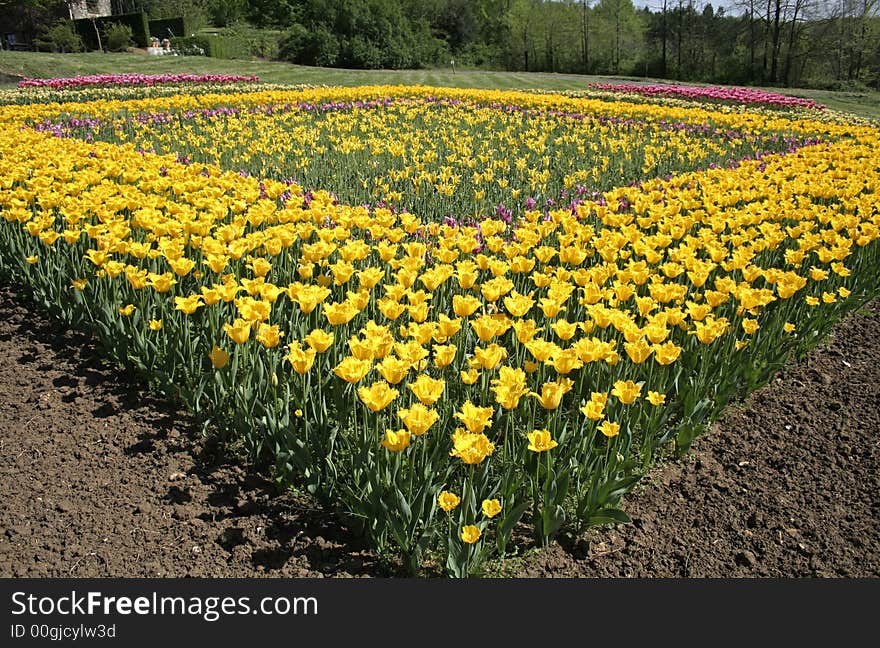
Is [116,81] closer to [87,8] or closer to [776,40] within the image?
[776,40]

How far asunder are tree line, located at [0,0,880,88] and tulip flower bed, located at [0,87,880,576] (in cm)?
3815

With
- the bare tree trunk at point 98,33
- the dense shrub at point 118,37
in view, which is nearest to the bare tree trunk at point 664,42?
the dense shrub at point 118,37

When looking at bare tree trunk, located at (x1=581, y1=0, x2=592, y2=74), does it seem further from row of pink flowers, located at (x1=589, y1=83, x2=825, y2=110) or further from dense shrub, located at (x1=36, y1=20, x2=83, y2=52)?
dense shrub, located at (x1=36, y1=20, x2=83, y2=52)

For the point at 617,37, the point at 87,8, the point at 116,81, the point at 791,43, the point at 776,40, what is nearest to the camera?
the point at 116,81

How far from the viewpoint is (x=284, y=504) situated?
9.48 feet

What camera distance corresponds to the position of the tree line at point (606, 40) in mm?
40281

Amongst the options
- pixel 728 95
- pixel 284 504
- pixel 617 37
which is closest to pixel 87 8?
pixel 617 37

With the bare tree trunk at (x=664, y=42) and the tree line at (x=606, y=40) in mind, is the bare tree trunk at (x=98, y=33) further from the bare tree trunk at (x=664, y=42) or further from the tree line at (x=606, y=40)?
the bare tree trunk at (x=664, y=42)

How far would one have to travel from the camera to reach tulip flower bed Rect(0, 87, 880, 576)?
2.59 meters

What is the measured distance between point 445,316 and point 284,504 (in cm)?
112

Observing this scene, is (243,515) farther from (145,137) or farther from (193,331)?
(145,137)

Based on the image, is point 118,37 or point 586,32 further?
point 586,32

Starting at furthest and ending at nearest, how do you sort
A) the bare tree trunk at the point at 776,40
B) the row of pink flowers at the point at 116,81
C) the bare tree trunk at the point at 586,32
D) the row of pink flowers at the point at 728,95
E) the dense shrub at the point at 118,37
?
the bare tree trunk at the point at 586,32 < the dense shrub at the point at 118,37 < the bare tree trunk at the point at 776,40 < the row of pink flowers at the point at 728,95 < the row of pink flowers at the point at 116,81

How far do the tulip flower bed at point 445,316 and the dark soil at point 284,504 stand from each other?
152mm
